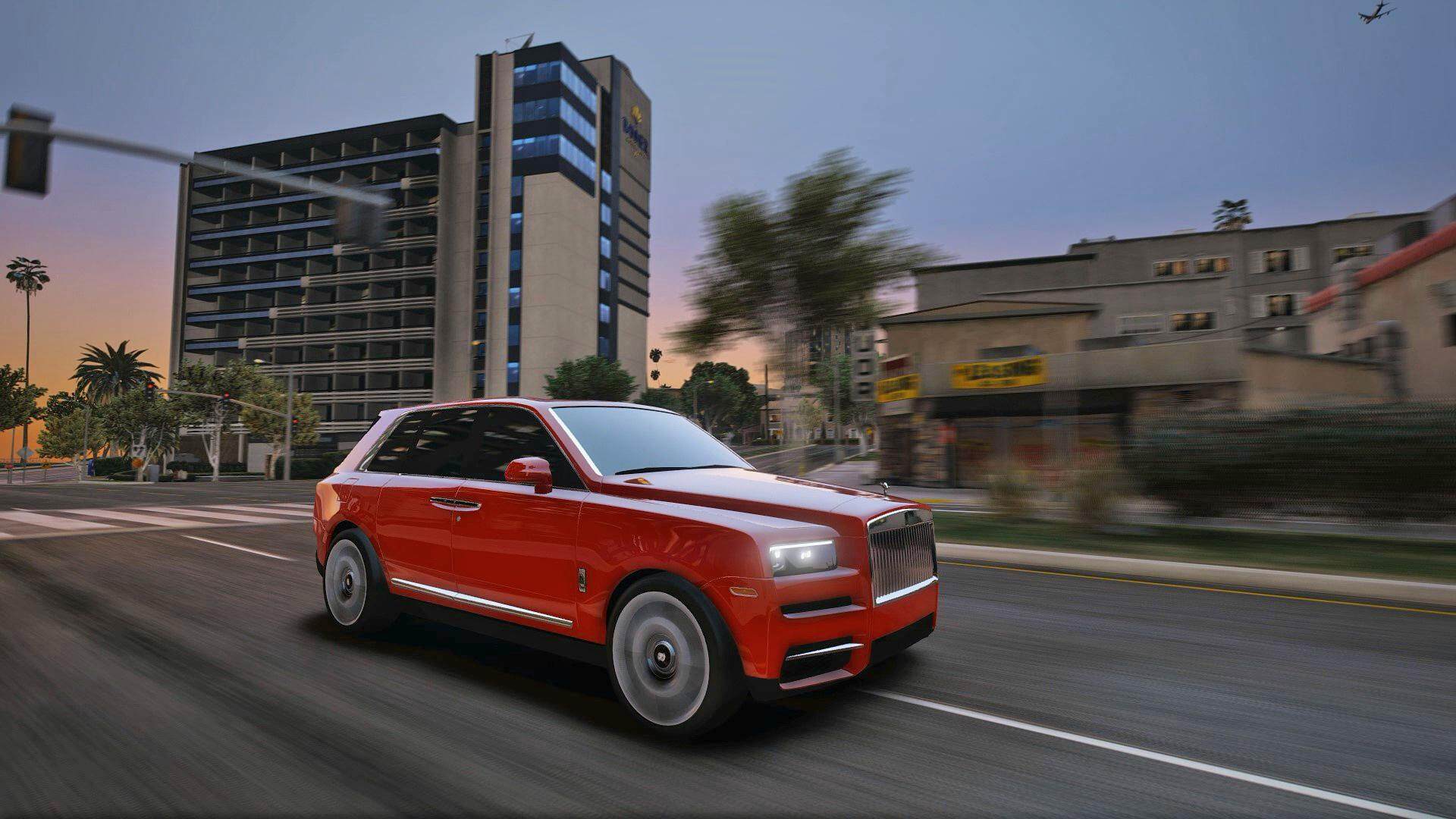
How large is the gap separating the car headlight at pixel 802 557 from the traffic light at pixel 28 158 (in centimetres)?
1139

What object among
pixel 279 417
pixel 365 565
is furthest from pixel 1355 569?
pixel 279 417

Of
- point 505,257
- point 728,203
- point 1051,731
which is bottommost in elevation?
point 1051,731

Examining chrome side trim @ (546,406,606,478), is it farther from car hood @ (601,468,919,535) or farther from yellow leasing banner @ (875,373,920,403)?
yellow leasing banner @ (875,373,920,403)

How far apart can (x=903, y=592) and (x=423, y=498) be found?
3.07 m

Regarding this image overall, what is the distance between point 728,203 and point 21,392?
8878 cm

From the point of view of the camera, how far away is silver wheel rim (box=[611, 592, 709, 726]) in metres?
3.62

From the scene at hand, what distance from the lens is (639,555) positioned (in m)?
3.78

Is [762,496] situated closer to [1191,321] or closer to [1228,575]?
[1228,575]

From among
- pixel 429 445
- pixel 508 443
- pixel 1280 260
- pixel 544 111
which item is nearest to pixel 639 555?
pixel 508 443

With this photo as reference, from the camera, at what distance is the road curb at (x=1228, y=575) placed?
7.38m

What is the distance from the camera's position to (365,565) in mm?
5449

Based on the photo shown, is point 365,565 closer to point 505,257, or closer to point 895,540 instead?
point 895,540

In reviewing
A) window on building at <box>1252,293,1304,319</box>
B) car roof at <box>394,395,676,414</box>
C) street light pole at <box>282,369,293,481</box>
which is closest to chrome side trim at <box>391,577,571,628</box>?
car roof at <box>394,395,676,414</box>

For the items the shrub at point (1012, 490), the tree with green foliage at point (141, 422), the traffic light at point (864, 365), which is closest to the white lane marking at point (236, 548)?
the shrub at point (1012, 490)
